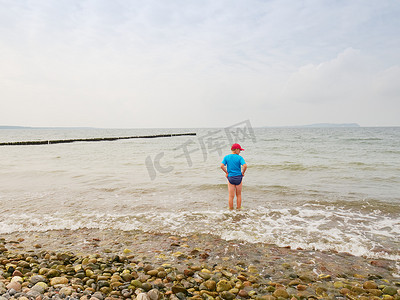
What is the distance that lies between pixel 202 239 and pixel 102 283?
2458mm

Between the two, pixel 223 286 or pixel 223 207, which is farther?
pixel 223 207

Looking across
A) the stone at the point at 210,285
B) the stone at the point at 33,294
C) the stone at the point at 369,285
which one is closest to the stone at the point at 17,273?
the stone at the point at 33,294

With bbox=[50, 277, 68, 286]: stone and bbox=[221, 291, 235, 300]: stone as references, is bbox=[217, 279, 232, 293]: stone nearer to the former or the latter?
bbox=[221, 291, 235, 300]: stone

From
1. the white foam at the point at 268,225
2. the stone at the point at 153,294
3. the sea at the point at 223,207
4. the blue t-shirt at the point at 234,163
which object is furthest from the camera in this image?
the blue t-shirt at the point at 234,163

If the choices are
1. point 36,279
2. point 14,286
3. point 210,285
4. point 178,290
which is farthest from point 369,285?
point 14,286

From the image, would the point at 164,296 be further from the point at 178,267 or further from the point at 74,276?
the point at 74,276

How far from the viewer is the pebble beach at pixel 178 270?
3404 mm

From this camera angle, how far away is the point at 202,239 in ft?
18.1

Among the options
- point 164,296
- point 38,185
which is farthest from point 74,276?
point 38,185

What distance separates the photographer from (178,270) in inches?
161

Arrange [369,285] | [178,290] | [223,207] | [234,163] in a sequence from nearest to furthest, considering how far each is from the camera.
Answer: [178,290]
[369,285]
[234,163]
[223,207]

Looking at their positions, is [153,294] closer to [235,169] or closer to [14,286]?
[14,286]

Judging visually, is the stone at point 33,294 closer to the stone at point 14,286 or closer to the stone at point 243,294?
the stone at point 14,286

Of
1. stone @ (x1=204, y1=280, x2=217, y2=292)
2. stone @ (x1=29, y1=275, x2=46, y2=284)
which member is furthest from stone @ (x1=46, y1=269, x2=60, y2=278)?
stone @ (x1=204, y1=280, x2=217, y2=292)
